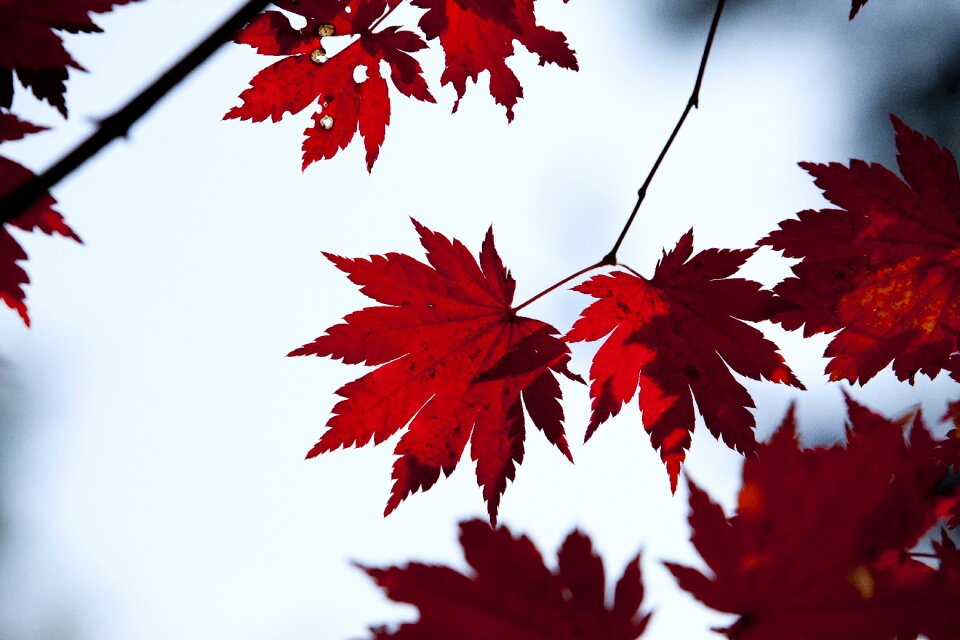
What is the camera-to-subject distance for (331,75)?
6.63 feet

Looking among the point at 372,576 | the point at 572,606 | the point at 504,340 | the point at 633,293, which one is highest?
the point at 633,293

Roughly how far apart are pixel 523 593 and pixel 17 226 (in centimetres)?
128

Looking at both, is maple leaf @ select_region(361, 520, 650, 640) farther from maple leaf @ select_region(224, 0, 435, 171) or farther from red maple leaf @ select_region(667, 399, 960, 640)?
maple leaf @ select_region(224, 0, 435, 171)

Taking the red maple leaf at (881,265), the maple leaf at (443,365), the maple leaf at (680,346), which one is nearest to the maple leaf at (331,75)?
the maple leaf at (443,365)

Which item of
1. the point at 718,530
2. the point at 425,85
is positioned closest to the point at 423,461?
the point at 718,530

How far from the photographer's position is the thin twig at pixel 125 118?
2.78 ft

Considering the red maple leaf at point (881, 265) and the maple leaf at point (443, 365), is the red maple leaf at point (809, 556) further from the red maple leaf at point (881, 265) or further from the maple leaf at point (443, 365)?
the red maple leaf at point (881, 265)

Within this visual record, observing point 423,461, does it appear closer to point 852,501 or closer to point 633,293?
point 633,293

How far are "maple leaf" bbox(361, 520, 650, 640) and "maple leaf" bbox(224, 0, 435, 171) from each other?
137 cm

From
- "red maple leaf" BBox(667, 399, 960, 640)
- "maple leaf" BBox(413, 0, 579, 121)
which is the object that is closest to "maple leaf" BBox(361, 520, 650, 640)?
"red maple leaf" BBox(667, 399, 960, 640)

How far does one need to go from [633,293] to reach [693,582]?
3.16 ft

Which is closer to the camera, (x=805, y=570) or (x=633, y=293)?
(x=805, y=570)

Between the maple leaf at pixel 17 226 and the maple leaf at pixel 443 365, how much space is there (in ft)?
1.88

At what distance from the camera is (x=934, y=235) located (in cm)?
179
